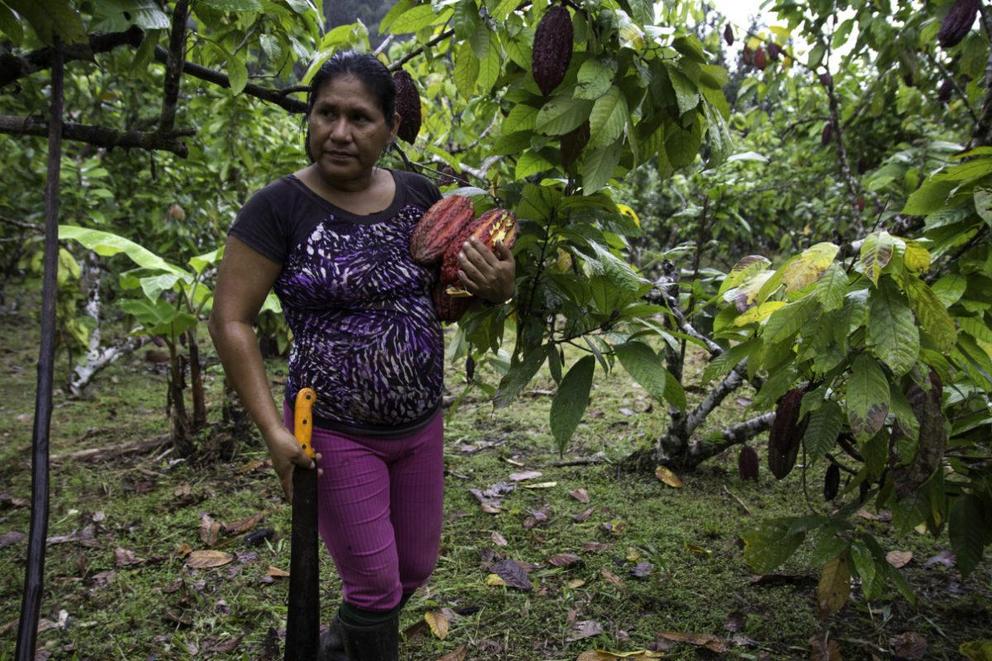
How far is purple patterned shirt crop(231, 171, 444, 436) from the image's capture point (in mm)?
1382

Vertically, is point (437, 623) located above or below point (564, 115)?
below

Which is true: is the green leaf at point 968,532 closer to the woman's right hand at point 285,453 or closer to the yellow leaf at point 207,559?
the woman's right hand at point 285,453

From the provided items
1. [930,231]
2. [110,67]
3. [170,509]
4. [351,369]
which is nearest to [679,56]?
[930,231]

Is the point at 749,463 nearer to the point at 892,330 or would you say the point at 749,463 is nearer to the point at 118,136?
the point at 892,330

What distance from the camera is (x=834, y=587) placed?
1662mm

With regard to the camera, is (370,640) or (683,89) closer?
(683,89)

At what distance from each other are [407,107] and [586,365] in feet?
2.48

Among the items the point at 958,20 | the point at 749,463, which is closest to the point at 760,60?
the point at 958,20

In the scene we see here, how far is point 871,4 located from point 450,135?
79.6 inches

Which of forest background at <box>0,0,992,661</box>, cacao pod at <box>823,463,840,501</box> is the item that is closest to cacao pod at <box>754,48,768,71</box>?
forest background at <box>0,0,992,661</box>

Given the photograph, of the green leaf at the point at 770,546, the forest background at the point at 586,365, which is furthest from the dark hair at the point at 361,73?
the green leaf at the point at 770,546

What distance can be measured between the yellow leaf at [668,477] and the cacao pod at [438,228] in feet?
6.25

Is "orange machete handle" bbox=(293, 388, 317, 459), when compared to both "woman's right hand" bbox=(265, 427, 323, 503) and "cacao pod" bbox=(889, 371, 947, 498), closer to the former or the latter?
"woman's right hand" bbox=(265, 427, 323, 503)

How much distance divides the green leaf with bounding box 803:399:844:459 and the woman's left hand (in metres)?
0.69
